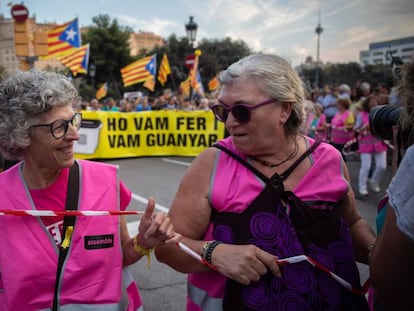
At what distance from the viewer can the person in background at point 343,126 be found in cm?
705

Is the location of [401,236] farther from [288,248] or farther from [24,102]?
[24,102]

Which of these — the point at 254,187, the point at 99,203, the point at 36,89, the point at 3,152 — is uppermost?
the point at 36,89

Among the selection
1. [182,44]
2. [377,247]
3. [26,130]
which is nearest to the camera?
[377,247]

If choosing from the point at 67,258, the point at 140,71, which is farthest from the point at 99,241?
the point at 140,71

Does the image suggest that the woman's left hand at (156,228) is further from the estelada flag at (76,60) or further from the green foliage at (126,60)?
the green foliage at (126,60)

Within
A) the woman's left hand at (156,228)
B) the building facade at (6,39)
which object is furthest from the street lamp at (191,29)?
the woman's left hand at (156,228)

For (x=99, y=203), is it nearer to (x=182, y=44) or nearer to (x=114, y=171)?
(x=114, y=171)

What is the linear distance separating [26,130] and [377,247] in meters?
1.52

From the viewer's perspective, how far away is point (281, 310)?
137cm

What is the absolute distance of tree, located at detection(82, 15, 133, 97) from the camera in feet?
148

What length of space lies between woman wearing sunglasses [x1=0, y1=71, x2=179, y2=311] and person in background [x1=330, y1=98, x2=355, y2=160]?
6144 mm

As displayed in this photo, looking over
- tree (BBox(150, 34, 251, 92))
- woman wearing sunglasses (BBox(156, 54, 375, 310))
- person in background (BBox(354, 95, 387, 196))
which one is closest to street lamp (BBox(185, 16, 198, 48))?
person in background (BBox(354, 95, 387, 196))

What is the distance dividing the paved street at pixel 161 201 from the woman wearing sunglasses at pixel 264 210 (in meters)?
1.62

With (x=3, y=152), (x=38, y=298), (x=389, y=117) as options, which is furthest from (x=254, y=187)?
(x=3, y=152)
